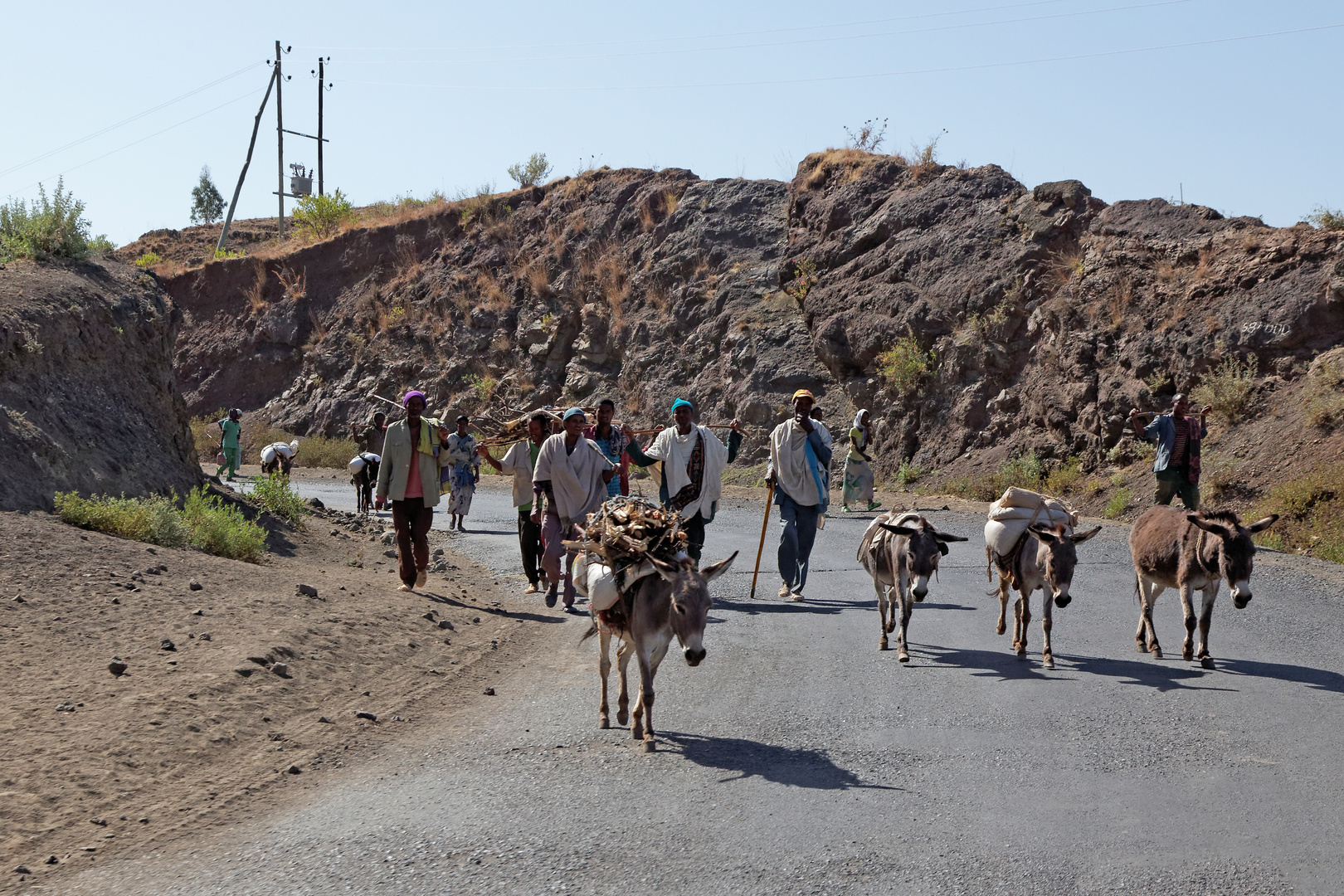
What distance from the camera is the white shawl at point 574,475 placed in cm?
1076

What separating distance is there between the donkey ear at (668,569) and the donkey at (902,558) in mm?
2732

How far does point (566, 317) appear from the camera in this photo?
4134cm

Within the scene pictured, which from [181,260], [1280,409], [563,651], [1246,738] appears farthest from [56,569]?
[181,260]

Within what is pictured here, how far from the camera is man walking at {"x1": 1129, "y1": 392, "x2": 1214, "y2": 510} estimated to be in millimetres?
16906

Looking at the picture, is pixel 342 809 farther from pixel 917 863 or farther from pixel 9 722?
pixel 917 863

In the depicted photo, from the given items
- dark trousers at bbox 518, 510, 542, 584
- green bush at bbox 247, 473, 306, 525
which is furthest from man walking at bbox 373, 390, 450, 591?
green bush at bbox 247, 473, 306, 525

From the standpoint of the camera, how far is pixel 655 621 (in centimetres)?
690

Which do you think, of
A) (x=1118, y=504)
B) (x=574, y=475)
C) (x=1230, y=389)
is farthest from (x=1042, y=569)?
(x=1230, y=389)

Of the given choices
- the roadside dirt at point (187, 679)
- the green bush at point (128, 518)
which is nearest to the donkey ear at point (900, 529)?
the roadside dirt at point (187, 679)

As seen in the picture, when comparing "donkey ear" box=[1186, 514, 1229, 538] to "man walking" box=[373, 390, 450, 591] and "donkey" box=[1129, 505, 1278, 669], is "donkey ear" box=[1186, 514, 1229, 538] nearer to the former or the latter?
"donkey" box=[1129, 505, 1278, 669]

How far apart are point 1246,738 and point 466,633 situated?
6607 millimetres

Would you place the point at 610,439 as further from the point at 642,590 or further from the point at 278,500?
the point at 278,500

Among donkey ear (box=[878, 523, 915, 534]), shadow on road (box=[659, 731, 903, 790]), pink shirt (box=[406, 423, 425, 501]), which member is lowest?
shadow on road (box=[659, 731, 903, 790])

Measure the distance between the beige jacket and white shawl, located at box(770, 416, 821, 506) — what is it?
3.63m
